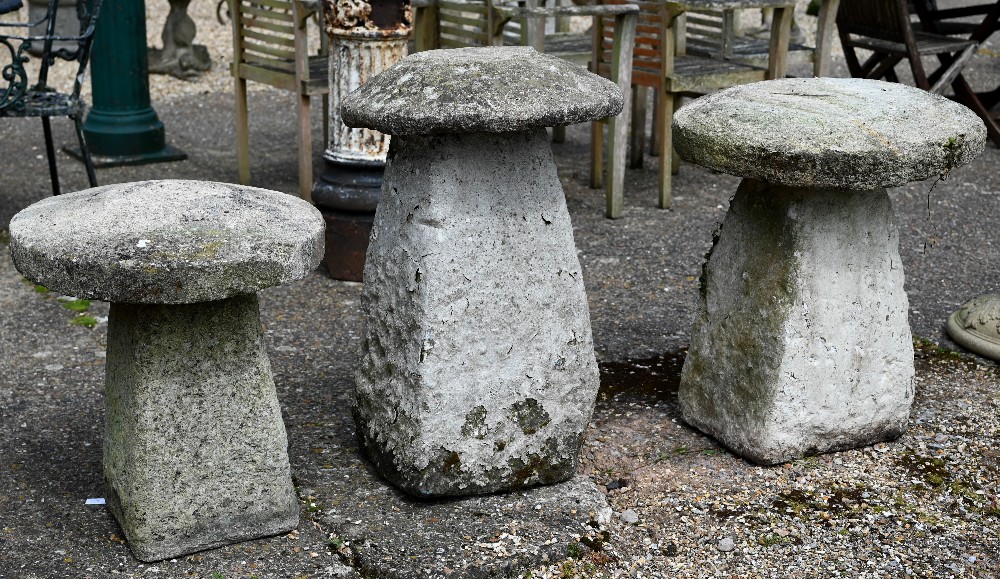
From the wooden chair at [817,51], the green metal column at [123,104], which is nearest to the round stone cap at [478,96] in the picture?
the wooden chair at [817,51]

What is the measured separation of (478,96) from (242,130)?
9.99ft

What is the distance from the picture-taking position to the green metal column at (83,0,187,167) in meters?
5.75

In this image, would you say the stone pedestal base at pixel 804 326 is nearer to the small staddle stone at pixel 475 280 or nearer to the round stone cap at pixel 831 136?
the round stone cap at pixel 831 136

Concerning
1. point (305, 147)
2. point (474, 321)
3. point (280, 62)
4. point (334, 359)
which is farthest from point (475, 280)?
point (280, 62)

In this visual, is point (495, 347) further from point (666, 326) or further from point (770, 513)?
point (666, 326)

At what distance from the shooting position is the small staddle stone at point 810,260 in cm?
269

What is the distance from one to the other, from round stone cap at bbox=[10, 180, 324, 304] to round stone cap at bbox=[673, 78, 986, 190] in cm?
97

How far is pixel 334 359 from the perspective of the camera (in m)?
3.67

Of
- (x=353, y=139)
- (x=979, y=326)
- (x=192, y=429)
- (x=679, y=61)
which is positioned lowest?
(x=979, y=326)

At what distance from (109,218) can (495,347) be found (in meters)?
0.91

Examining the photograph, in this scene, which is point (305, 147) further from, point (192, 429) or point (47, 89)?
point (192, 429)

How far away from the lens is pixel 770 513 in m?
2.82

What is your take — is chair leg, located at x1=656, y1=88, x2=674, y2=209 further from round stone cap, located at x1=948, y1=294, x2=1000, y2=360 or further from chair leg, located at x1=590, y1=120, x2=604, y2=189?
round stone cap, located at x1=948, y1=294, x2=1000, y2=360

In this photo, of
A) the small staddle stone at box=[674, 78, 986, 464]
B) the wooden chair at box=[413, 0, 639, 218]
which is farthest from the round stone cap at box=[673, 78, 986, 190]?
the wooden chair at box=[413, 0, 639, 218]
